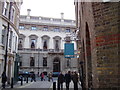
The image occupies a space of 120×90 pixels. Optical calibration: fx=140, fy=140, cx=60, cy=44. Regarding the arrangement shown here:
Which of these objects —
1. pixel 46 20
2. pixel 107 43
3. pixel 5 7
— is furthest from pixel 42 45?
pixel 107 43

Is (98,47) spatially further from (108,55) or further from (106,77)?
(106,77)

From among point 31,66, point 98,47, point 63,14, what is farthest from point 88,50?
point 63,14

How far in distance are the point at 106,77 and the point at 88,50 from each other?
2887 mm

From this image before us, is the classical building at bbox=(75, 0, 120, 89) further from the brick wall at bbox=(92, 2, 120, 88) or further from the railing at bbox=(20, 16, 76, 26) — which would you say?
the railing at bbox=(20, 16, 76, 26)

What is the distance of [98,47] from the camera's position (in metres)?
3.47

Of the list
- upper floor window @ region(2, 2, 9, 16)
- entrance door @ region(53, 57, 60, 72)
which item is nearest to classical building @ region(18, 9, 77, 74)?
entrance door @ region(53, 57, 60, 72)

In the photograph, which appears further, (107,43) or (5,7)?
(5,7)

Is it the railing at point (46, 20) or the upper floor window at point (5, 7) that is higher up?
the railing at point (46, 20)

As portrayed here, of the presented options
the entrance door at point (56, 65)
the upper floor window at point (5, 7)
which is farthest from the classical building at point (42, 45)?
the upper floor window at point (5, 7)

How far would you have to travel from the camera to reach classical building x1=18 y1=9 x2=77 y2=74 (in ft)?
129

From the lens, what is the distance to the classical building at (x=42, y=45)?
39188 millimetres

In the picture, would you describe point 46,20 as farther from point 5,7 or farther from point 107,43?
point 107,43

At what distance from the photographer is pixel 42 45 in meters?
40.5

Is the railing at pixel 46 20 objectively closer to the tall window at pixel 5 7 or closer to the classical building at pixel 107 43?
the tall window at pixel 5 7
